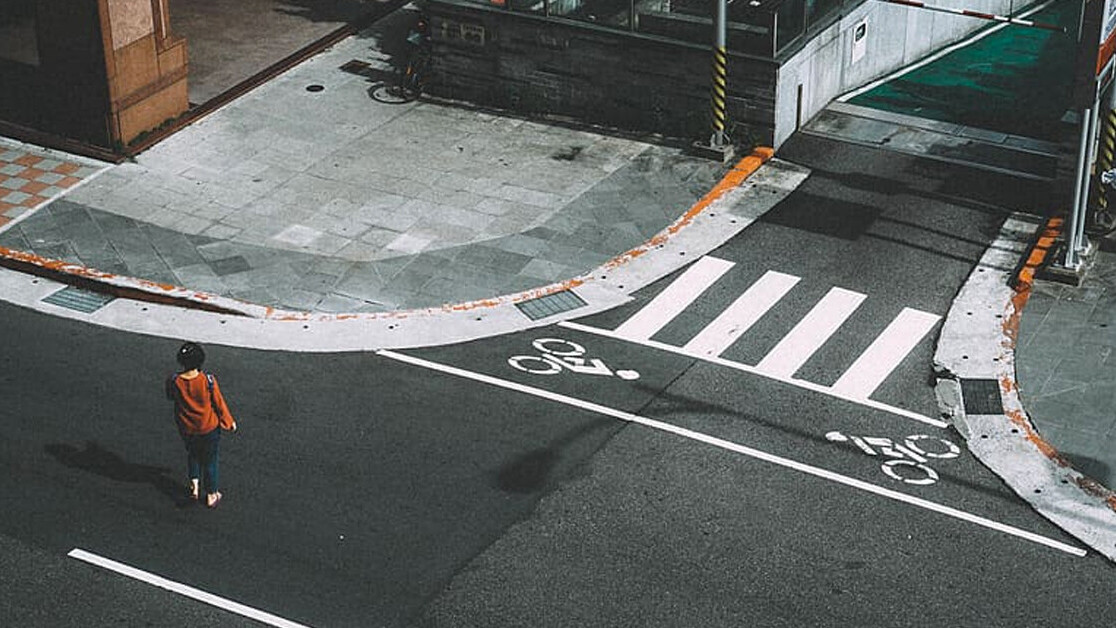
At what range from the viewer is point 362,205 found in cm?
2438

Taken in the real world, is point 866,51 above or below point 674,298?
above

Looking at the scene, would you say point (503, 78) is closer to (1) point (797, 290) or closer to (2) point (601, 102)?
(2) point (601, 102)

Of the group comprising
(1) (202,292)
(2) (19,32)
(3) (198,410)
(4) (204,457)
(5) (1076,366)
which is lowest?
(5) (1076,366)

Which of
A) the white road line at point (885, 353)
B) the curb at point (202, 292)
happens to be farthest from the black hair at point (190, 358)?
the white road line at point (885, 353)

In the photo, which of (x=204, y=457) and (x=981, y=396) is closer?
(x=204, y=457)

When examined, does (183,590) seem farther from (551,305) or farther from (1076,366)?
(1076,366)

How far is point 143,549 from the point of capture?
16.4 m

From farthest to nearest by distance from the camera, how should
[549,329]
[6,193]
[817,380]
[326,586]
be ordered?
[6,193] < [549,329] < [817,380] < [326,586]

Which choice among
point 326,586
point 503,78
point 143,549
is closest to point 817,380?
point 326,586

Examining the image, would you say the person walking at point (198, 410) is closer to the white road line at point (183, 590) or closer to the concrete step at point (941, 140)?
the white road line at point (183, 590)

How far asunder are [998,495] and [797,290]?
5.31 metres

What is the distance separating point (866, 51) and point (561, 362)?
37.9 ft

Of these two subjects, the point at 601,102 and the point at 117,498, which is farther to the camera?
the point at 601,102

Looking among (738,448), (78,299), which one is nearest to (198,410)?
(738,448)
